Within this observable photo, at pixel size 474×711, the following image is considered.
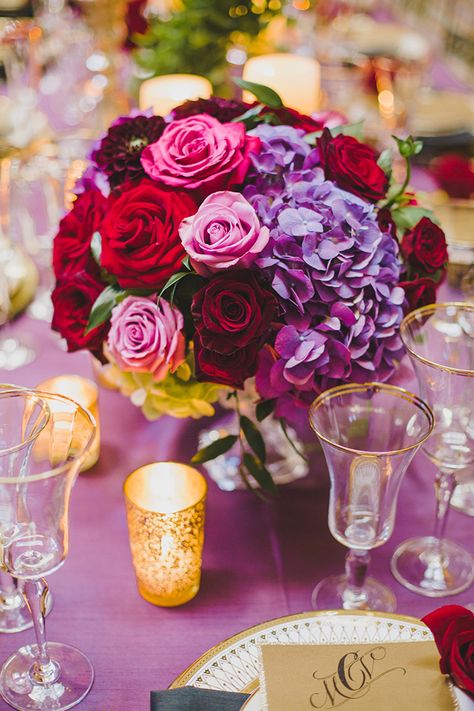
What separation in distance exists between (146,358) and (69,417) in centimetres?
12

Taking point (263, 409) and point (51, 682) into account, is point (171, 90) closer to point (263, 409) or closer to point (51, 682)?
point (263, 409)

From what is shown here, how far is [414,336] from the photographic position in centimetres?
86

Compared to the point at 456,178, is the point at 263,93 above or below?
above

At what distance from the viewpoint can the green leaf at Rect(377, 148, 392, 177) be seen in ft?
3.01

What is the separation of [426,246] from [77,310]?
388 millimetres

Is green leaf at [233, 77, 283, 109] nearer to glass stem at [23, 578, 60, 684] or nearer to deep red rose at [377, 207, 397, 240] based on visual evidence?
deep red rose at [377, 207, 397, 240]

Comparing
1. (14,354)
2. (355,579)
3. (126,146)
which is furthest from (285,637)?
(14,354)

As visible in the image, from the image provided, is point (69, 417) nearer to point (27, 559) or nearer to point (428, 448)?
point (27, 559)

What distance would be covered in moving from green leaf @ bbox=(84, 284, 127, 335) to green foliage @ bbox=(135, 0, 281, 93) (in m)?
1.05

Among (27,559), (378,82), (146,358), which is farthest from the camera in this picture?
(378,82)

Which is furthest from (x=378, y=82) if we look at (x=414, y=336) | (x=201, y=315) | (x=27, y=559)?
(x=27, y=559)

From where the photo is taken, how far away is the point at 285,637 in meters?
0.74

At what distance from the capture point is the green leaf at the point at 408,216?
0.91m

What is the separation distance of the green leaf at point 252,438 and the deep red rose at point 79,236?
0.77ft
